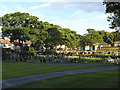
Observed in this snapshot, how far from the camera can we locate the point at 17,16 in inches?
1825

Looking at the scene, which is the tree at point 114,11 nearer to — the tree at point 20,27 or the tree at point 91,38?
the tree at point 20,27

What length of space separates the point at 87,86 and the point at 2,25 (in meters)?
39.0

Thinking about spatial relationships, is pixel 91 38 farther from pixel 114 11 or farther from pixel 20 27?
pixel 114 11

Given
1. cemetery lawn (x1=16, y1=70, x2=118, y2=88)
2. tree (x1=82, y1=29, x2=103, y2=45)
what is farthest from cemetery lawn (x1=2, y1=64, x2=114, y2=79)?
tree (x1=82, y1=29, x2=103, y2=45)

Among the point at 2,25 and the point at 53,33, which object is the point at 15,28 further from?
the point at 53,33

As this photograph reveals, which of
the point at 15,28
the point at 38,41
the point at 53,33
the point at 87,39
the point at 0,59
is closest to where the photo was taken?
the point at 0,59

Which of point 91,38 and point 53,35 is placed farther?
point 91,38

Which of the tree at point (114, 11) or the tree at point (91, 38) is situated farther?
the tree at point (91, 38)

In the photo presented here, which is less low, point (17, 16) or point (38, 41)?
point (17, 16)

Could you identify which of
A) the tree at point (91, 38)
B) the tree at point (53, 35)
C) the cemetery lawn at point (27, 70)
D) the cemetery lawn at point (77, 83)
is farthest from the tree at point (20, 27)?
the cemetery lawn at point (77, 83)

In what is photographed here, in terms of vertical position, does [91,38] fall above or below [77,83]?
above

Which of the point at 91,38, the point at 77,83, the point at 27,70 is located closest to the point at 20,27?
the point at 27,70

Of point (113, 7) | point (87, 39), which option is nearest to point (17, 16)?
point (113, 7)

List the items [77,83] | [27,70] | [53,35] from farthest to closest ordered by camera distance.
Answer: [53,35]
[27,70]
[77,83]
